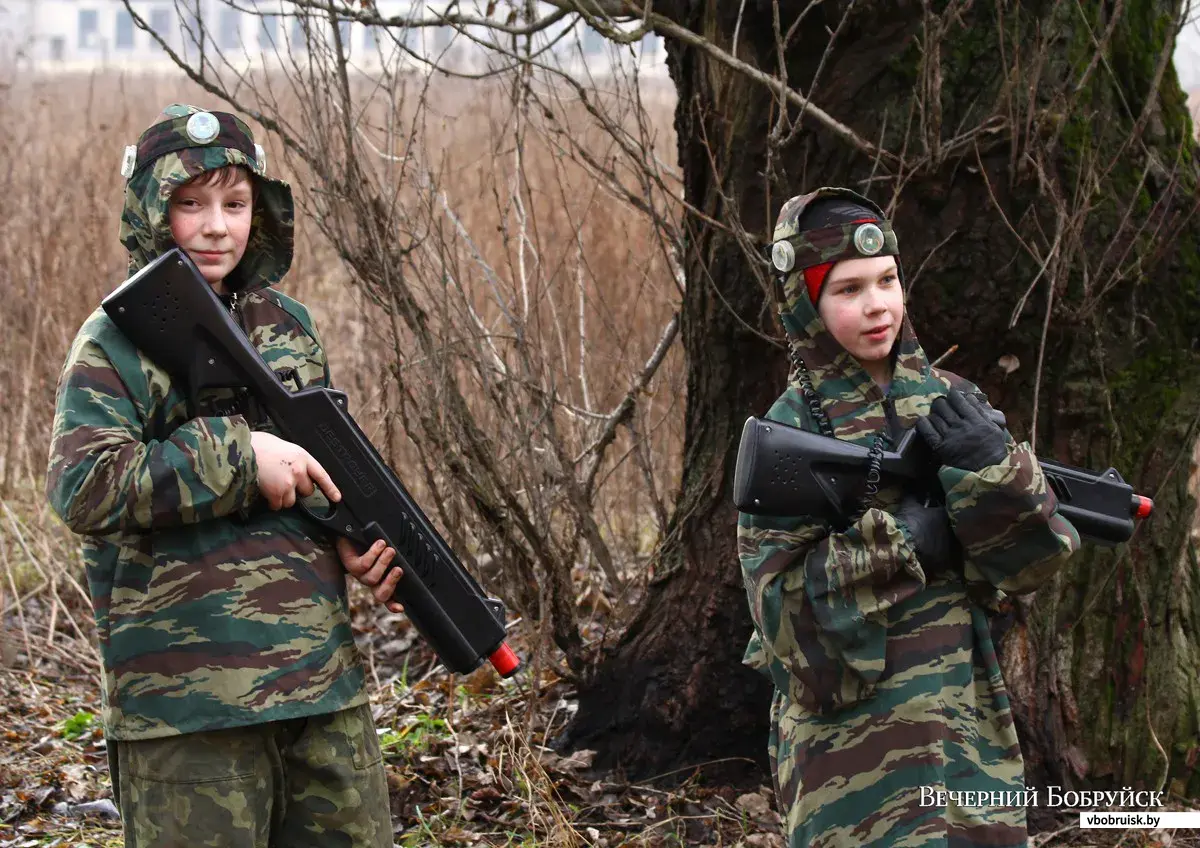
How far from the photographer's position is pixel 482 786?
3.84m

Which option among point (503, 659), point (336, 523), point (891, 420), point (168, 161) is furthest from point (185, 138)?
point (891, 420)

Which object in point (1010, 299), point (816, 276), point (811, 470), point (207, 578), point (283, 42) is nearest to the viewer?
point (207, 578)

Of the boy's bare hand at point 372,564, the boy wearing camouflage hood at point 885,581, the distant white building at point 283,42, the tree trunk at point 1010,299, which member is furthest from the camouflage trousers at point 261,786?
the distant white building at point 283,42

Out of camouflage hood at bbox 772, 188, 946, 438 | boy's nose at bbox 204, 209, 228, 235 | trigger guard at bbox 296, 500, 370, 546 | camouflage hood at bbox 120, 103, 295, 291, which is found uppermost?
camouflage hood at bbox 120, 103, 295, 291

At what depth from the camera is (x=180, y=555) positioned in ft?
7.48

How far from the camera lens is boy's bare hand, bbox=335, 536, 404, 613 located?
2459mm

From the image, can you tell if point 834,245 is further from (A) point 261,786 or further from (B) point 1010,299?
(A) point 261,786

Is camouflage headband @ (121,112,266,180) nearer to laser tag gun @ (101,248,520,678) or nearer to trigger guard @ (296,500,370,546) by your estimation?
laser tag gun @ (101,248,520,678)

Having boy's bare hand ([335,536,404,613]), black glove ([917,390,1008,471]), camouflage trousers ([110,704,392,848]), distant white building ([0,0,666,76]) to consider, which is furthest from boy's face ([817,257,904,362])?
distant white building ([0,0,666,76])

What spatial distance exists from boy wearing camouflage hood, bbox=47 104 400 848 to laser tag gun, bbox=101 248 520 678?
5 cm

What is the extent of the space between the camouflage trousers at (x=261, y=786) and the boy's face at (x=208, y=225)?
0.91 meters

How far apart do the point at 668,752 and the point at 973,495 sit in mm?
1819

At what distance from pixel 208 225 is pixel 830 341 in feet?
4.14

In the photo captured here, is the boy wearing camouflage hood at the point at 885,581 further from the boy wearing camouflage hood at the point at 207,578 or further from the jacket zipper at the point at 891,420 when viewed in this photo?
the boy wearing camouflage hood at the point at 207,578
